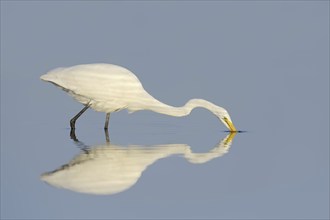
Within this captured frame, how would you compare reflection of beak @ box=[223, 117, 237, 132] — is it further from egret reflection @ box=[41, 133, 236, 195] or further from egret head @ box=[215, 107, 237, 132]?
egret reflection @ box=[41, 133, 236, 195]

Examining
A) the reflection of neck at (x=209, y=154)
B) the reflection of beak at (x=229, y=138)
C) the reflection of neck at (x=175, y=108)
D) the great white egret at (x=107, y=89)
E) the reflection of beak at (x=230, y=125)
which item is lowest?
the reflection of neck at (x=209, y=154)

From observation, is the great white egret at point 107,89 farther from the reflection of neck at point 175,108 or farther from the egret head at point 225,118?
the egret head at point 225,118

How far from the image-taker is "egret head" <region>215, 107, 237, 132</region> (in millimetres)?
26359

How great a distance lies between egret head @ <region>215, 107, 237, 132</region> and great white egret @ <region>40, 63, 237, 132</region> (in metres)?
0.50

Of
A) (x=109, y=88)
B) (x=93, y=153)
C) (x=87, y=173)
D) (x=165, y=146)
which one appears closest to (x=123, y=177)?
(x=87, y=173)

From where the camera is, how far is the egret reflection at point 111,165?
1709 cm

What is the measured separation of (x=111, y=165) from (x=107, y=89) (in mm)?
6263

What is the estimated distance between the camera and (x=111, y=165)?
63.1 ft

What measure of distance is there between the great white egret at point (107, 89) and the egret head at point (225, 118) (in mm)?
503

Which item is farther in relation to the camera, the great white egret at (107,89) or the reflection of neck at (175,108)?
the reflection of neck at (175,108)

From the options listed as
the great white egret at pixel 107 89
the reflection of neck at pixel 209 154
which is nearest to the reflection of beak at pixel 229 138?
the reflection of neck at pixel 209 154

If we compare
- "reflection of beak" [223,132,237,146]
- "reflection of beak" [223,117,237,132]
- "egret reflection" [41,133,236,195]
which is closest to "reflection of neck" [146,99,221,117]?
"reflection of beak" [223,117,237,132]

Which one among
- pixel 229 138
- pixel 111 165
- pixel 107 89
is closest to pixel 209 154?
pixel 111 165

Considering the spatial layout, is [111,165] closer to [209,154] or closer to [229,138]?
[209,154]
